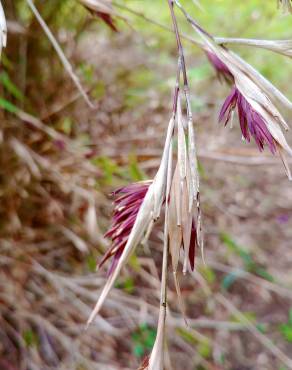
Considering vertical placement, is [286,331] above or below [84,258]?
below

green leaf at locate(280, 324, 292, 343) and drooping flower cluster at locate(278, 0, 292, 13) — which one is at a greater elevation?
drooping flower cluster at locate(278, 0, 292, 13)

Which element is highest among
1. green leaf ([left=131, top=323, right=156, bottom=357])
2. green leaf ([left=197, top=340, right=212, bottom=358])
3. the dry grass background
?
the dry grass background

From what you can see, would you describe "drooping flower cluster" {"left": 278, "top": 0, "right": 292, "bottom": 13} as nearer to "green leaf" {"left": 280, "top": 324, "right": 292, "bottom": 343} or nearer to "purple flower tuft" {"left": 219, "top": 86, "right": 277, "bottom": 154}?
"purple flower tuft" {"left": 219, "top": 86, "right": 277, "bottom": 154}

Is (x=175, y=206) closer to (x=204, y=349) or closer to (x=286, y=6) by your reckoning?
(x=286, y=6)

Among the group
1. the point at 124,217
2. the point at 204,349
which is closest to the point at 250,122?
the point at 124,217

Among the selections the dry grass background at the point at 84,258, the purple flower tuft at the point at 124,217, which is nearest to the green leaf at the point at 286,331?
the dry grass background at the point at 84,258

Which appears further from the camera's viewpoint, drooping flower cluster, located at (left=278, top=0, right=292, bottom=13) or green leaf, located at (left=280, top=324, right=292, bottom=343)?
green leaf, located at (left=280, top=324, right=292, bottom=343)

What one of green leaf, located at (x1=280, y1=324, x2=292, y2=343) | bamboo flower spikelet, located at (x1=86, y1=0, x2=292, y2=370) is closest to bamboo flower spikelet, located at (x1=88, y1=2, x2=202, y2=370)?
bamboo flower spikelet, located at (x1=86, y1=0, x2=292, y2=370)
